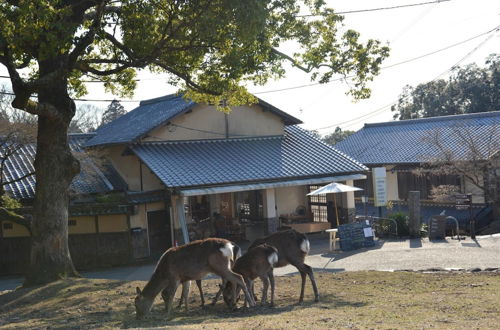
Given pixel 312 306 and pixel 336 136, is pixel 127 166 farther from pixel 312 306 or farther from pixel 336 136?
pixel 336 136

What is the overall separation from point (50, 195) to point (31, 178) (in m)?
8.88

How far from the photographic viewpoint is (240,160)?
2381cm

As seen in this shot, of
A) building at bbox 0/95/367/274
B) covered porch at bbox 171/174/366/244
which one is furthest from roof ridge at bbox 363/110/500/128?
covered porch at bbox 171/174/366/244

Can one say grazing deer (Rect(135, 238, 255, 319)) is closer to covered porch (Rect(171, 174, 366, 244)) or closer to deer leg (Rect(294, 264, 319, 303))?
deer leg (Rect(294, 264, 319, 303))

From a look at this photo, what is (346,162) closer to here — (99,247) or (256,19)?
(99,247)

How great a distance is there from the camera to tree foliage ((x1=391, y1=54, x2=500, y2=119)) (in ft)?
140

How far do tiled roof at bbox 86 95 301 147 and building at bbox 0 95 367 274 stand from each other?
8 cm

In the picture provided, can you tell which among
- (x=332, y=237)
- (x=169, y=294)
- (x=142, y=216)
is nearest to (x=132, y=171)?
(x=142, y=216)

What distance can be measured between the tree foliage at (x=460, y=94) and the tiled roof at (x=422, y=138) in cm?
913

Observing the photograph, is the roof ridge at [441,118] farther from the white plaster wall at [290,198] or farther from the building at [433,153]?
the white plaster wall at [290,198]

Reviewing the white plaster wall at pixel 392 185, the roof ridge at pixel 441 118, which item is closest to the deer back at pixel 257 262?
the white plaster wall at pixel 392 185

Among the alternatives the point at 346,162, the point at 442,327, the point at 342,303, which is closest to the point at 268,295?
the point at 342,303

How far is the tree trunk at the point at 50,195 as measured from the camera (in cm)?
1404

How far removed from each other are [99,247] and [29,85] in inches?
363
